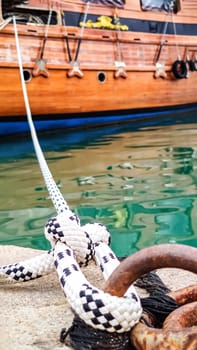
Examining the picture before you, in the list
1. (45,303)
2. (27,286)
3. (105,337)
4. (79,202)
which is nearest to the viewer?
(105,337)

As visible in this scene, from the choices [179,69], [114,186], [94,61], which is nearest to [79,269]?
[114,186]

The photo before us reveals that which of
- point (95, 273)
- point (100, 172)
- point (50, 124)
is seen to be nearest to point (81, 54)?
point (50, 124)

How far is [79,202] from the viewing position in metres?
3.63

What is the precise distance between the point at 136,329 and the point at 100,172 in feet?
12.4

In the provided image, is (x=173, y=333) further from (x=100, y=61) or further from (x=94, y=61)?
(x=100, y=61)

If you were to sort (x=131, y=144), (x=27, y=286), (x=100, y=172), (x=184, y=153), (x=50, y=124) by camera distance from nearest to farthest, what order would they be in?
(x=27, y=286) → (x=100, y=172) → (x=184, y=153) → (x=131, y=144) → (x=50, y=124)

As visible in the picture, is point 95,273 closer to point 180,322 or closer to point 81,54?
point 180,322

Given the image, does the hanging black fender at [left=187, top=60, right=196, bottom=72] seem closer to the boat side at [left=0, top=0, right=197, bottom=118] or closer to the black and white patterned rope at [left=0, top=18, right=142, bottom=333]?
the boat side at [left=0, top=0, right=197, bottom=118]

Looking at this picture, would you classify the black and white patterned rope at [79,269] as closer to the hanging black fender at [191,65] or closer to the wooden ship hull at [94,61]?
the wooden ship hull at [94,61]

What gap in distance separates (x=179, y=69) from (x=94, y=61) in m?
2.23

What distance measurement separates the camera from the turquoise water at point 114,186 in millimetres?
2895

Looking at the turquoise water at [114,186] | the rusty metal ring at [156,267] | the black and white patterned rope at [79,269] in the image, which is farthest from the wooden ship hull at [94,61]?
the rusty metal ring at [156,267]

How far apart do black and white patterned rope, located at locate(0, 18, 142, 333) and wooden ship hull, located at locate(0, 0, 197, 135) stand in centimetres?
593

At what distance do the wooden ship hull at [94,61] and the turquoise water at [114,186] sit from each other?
2.98 feet
